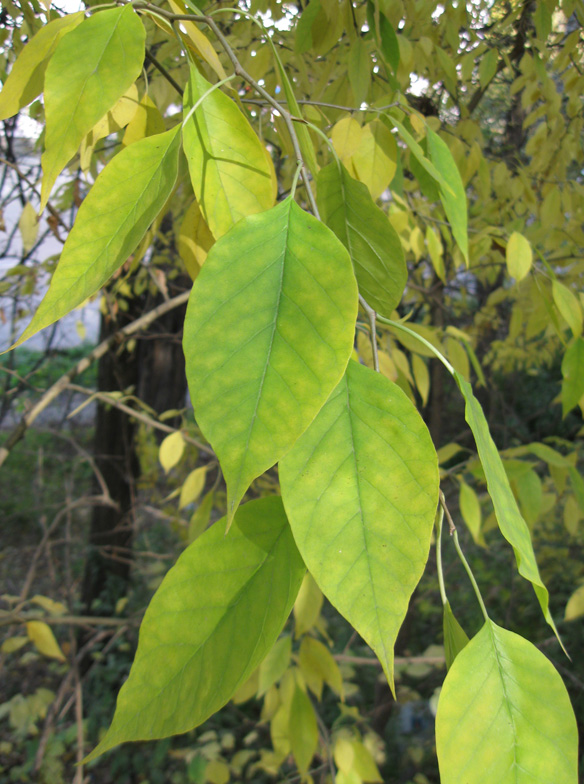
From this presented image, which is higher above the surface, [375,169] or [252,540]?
[375,169]

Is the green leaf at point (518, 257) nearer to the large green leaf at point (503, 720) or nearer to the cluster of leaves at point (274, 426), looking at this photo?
the cluster of leaves at point (274, 426)

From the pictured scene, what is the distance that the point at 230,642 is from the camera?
0.26 meters

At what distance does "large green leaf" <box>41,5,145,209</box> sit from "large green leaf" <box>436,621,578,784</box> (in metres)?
0.29

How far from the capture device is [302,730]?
87cm

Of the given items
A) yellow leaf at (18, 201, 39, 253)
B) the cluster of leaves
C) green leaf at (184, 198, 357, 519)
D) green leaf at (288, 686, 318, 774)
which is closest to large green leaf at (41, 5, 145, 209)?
the cluster of leaves

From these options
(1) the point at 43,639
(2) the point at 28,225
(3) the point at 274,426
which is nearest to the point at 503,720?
(3) the point at 274,426

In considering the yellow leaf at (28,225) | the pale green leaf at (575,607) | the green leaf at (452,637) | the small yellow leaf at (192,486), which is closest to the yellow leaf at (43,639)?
the small yellow leaf at (192,486)

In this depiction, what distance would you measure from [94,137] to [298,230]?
0.23 metres

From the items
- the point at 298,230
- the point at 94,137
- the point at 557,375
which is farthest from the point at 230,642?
the point at 557,375

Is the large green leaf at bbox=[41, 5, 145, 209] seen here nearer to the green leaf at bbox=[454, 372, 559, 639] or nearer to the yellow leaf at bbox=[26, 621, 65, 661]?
the green leaf at bbox=[454, 372, 559, 639]

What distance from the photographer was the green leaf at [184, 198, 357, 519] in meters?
0.21

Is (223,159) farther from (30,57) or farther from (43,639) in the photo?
(43,639)

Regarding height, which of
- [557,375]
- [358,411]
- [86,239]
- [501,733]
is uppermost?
[86,239]

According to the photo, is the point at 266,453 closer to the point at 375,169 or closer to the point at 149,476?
the point at 375,169
